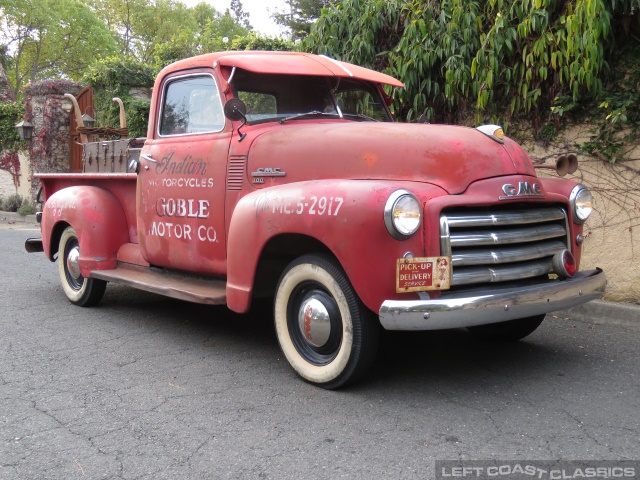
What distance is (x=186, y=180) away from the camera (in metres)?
4.75

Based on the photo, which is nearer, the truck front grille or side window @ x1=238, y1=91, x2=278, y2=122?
the truck front grille

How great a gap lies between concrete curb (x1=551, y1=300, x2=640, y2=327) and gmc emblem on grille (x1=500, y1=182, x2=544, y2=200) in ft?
7.31

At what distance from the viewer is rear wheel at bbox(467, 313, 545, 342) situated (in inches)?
173

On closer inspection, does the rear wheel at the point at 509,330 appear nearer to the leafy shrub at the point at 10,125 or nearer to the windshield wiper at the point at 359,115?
the windshield wiper at the point at 359,115

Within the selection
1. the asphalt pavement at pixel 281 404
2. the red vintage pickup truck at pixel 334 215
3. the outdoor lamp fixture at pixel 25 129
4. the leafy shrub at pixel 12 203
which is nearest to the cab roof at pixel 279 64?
the red vintage pickup truck at pixel 334 215

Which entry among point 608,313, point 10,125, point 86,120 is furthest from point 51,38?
point 608,313

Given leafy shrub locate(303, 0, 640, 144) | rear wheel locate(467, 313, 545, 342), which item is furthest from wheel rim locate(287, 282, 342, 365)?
leafy shrub locate(303, 0, 640, 144)

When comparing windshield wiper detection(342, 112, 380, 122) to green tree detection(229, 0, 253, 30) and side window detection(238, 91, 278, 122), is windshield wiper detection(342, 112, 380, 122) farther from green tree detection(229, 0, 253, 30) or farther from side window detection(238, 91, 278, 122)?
green tree detection(229, 0, 253, 30)

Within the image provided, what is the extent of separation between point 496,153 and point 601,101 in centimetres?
287

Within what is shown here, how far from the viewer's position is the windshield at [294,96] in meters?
4.64

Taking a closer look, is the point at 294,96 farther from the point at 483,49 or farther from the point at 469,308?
the point at 483,49

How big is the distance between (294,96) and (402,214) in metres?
1.88

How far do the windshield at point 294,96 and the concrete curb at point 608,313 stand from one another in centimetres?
249

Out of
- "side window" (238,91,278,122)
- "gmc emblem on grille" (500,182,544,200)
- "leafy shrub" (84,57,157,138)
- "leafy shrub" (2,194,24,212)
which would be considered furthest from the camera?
"leafy shrub" (2,194,24,212)
